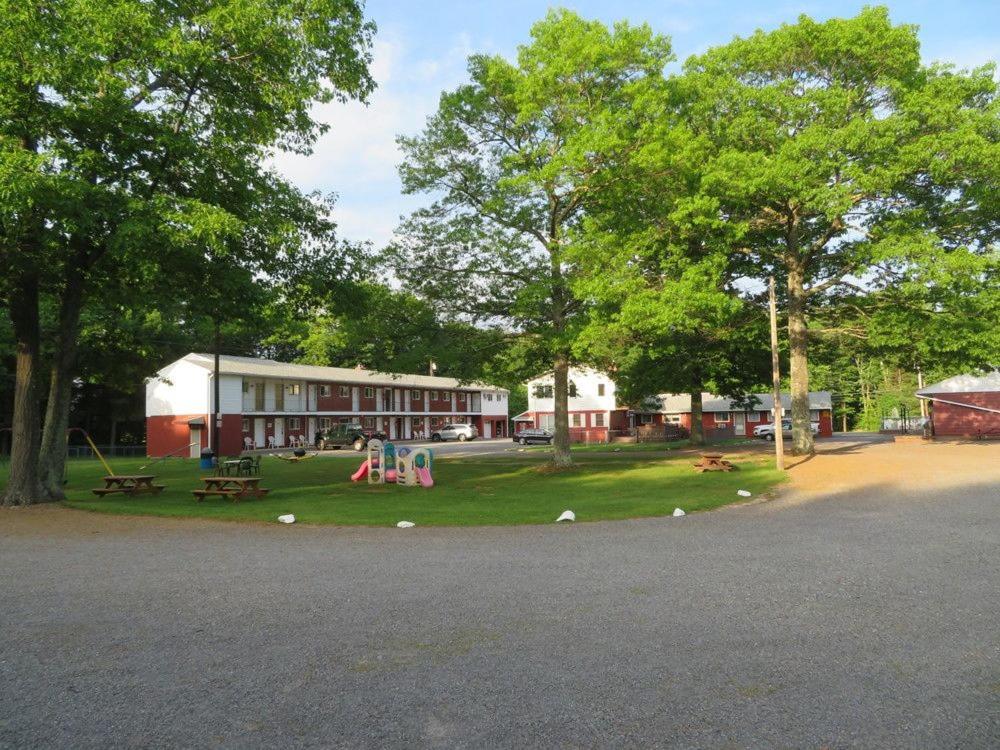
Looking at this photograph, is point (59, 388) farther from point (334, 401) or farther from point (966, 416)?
point (966, 416)

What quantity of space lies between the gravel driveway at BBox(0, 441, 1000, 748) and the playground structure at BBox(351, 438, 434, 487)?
1096cm

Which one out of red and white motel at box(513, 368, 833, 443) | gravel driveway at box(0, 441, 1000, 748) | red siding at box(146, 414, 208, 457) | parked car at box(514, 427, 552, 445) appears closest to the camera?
gravel driveway at box(0, 441, 1000, 748)

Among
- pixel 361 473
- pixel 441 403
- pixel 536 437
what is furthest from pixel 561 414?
pixel 441 403

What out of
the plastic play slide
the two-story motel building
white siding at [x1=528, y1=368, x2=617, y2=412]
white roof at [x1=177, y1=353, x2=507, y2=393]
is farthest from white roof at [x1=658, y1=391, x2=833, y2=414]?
the plastic play slide

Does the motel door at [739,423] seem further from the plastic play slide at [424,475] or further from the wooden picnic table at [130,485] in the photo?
the wooden picnic table at [130,485]

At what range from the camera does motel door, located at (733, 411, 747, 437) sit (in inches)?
2518

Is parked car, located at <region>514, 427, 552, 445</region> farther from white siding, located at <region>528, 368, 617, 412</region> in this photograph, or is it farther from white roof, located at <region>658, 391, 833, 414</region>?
white roof, located at <region>658, 391, 833, 414</region>

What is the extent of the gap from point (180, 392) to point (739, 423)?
45.8m

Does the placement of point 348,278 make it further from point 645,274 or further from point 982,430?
point 982,430

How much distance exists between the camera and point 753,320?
31.5 m

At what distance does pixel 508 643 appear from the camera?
219 inches

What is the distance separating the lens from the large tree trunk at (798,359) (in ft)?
99.0

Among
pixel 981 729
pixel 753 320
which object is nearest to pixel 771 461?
pixel 753 320

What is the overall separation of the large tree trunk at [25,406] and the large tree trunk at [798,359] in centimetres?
2649
